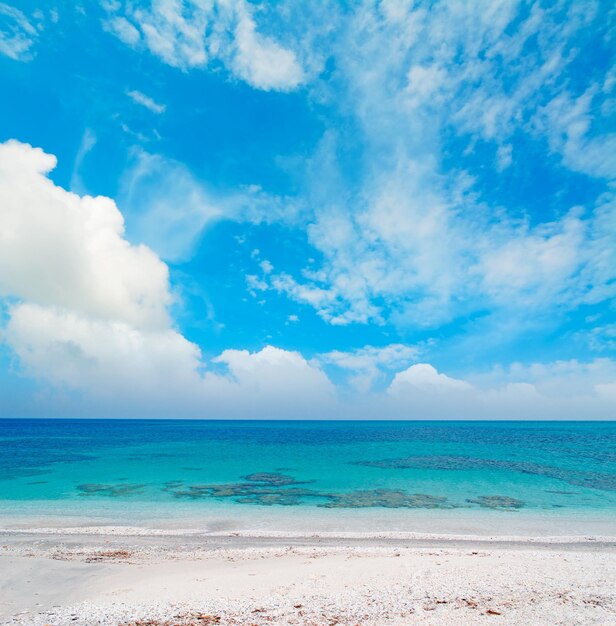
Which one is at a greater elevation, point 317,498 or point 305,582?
point 305,582

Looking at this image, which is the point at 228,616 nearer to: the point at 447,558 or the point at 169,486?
the point at 447,558

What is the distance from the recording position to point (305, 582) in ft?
43.5

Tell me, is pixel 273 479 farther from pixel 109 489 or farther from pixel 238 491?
pixel 109 489

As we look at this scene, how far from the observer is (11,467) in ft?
161

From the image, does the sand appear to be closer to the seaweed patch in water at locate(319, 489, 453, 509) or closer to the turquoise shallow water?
the turquoise shallow water

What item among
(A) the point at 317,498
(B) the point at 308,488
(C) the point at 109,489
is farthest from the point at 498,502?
(C) the point at 109,489

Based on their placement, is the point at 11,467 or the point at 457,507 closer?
the point at 457,507

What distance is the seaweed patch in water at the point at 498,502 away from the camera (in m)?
27.8

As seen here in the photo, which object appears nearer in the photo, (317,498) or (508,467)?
(317,498)

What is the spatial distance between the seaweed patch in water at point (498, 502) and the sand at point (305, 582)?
7.88 m

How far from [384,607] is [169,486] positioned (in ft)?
98.2

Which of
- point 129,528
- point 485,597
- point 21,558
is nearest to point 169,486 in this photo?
point 129,528

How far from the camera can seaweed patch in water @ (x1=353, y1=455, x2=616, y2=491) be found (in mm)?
38344

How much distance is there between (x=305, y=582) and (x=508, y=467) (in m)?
47.1
